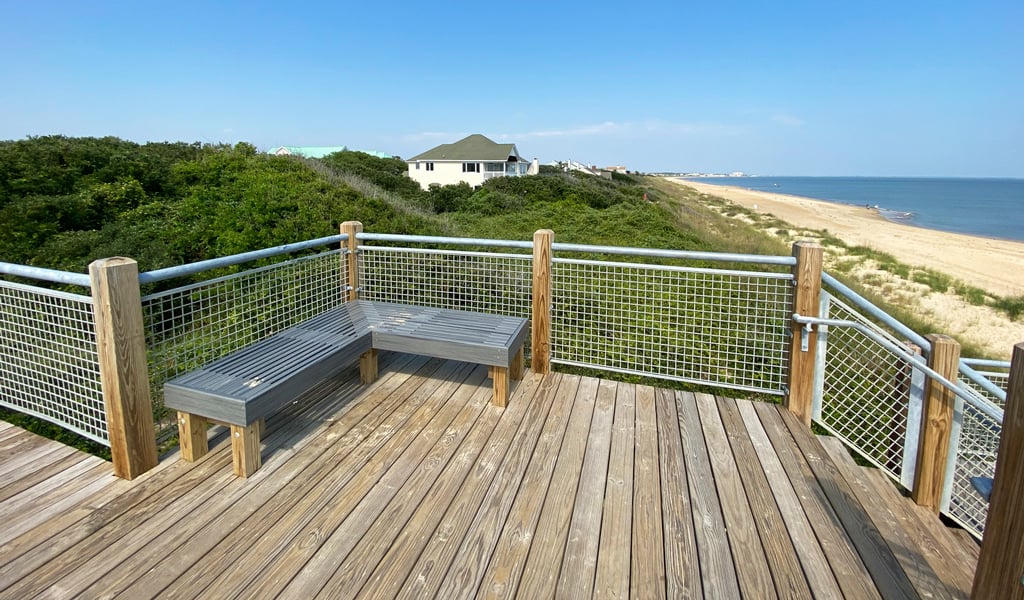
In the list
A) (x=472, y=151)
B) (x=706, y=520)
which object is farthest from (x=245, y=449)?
(x=472, y=151)

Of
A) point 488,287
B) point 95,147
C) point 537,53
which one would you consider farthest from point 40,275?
point 537,53

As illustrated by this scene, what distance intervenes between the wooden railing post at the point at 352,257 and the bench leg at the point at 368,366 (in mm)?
840

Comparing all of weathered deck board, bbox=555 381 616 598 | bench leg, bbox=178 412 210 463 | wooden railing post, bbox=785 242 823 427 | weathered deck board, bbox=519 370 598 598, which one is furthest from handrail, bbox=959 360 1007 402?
bench leg, bbox=178 412 210 463

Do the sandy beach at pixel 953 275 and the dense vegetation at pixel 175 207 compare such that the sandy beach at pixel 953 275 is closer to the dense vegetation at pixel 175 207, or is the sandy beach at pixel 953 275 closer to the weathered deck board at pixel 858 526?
the dense vegetation at pixel 175 207

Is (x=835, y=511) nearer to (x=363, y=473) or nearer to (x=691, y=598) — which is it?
(x=691, y=598)

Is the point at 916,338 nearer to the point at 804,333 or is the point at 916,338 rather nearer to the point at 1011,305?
the point at 804,333

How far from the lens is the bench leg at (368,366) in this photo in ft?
12.0

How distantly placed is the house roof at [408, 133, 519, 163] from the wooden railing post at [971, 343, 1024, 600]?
3672 centimetres

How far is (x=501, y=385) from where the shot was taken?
3.34 meters

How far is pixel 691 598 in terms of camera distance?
1781 mm

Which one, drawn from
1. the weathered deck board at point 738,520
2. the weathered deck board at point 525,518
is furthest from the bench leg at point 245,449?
the weathered deck board at point 738,520

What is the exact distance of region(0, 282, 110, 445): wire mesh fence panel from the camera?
8.36 ft

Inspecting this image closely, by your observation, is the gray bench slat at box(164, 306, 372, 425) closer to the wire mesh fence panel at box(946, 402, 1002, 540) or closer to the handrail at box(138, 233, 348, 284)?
the handrail at box(138, 233, 348, 284)

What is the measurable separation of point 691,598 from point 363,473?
63.4 inches
